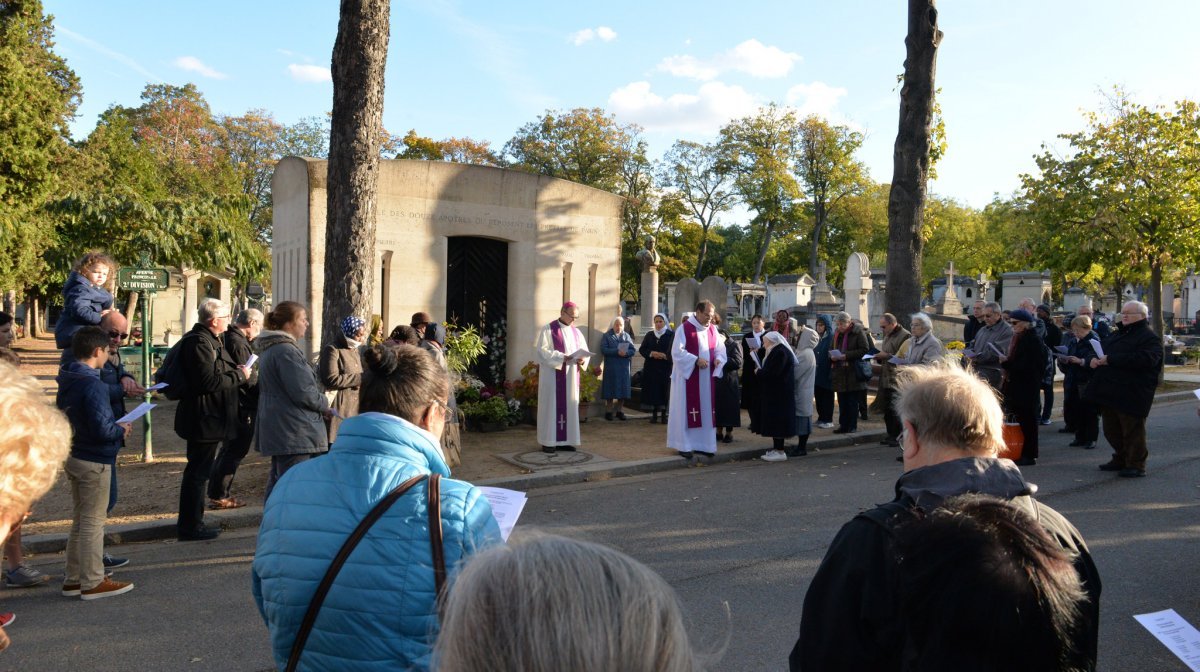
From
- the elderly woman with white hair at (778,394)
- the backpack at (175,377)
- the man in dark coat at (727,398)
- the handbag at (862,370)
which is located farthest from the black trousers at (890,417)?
the backpack at (175,377)

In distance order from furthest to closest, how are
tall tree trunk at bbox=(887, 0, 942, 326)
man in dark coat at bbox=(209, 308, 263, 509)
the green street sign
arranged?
1. tall tree trunk at bbox=(887, 0, 942, 326)
2. the green street sign
3. man in dark coat at bbox=(209, 308, 263, 509)

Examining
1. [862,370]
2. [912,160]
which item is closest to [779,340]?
[862,370]

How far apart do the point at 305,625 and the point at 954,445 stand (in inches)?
71.4

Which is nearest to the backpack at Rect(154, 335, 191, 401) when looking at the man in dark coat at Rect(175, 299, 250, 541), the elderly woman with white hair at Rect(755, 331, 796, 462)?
the man in dark coat at Rect(175, 299, 250, 541)

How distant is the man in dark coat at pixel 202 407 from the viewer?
19.9ft

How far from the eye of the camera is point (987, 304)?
10.4m

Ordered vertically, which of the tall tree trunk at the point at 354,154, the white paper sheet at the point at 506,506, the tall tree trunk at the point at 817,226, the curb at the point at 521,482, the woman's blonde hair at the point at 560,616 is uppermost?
the tall tree trunk at the point at 817,226

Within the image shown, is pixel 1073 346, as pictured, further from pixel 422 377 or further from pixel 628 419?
pixel 422 377

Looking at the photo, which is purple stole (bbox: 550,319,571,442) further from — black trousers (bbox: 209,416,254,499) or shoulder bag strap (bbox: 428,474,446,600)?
shoulder bag strap (bbox: 428,474,446,600)

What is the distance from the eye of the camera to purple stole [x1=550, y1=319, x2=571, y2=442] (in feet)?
32.8

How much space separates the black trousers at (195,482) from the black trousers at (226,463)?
93 cm

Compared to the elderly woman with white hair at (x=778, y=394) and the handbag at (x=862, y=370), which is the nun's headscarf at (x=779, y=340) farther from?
the handbag at (x=862, y=370)

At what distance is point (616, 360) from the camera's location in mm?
13250

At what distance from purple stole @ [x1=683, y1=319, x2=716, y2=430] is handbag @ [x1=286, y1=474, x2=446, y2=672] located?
8.21 m
